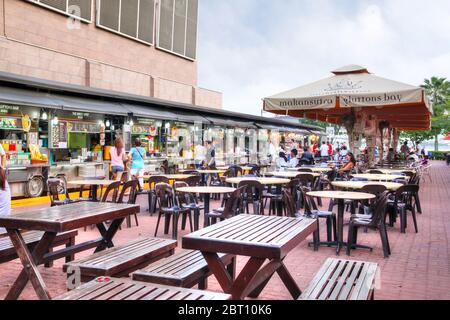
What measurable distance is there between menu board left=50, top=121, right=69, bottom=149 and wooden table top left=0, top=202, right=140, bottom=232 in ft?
27.5

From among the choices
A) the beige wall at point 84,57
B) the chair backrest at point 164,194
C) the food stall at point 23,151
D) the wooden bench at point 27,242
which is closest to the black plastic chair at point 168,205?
the chair backrest at point 164,194

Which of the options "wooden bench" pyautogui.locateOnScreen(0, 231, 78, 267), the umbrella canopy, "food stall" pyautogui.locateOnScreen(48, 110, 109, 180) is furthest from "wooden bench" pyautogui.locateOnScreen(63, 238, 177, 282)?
"food stall" pyautogui.locateOnScreen(48, 110, 109, 180)

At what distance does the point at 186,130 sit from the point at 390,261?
1394cm

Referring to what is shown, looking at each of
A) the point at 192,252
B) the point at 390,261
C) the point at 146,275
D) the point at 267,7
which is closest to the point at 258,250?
the point at 146,275

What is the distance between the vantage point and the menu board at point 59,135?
12.6 m

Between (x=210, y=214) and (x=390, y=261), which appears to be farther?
(x=210, y=214)

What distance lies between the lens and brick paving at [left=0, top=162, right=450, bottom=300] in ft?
15.3

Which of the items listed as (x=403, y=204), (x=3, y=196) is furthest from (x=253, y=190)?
(x=3, y=196)

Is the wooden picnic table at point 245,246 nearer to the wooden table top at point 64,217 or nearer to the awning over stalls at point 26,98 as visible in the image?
the wooden table top at point 64,217

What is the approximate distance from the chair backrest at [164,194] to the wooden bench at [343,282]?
383 cm

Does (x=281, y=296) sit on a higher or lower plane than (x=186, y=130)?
lower

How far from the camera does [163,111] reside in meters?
17.1
